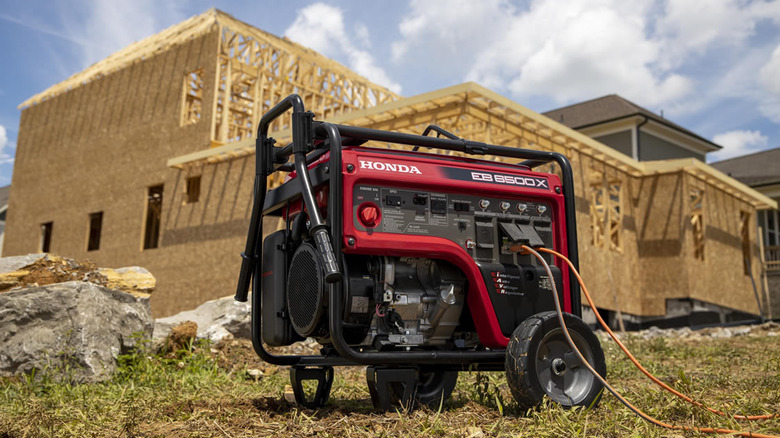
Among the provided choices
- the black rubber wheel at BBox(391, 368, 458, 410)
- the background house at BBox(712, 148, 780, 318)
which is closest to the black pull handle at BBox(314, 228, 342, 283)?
the black rubber wheel at BBox(391, 368, 458, 410)

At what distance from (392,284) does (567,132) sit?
1163 cm

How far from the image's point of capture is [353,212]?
3551 millimetres

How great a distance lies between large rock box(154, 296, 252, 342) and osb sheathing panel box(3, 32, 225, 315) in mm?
7316

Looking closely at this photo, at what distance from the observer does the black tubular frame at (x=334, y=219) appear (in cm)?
340

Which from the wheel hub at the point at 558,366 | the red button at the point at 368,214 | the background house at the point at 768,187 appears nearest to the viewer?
the red button at the point at 368,214

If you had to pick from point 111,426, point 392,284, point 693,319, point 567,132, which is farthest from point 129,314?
point 693,319

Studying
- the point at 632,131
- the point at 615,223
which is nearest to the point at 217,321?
the point at 615,223

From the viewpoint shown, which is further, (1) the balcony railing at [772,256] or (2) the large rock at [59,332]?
(1) the balcony railing at [772,256]

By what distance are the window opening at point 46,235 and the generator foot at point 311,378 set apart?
2038 centimetres

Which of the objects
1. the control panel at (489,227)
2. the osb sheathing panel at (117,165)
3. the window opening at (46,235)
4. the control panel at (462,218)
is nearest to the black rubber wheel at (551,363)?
the control panel at (489,227)

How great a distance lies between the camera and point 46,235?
2220cm

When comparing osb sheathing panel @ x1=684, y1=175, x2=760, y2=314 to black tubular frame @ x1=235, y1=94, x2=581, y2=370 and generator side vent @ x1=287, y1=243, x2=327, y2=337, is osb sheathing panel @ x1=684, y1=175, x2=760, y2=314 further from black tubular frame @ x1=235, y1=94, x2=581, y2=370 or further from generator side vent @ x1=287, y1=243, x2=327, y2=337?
generator side vent @ x1=287, y1=243, x2=327, y2=337

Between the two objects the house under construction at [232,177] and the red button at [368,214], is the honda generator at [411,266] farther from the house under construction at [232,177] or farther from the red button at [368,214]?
the house under construction at [232,177]

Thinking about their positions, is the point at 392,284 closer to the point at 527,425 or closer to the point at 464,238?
the point at 464,238
